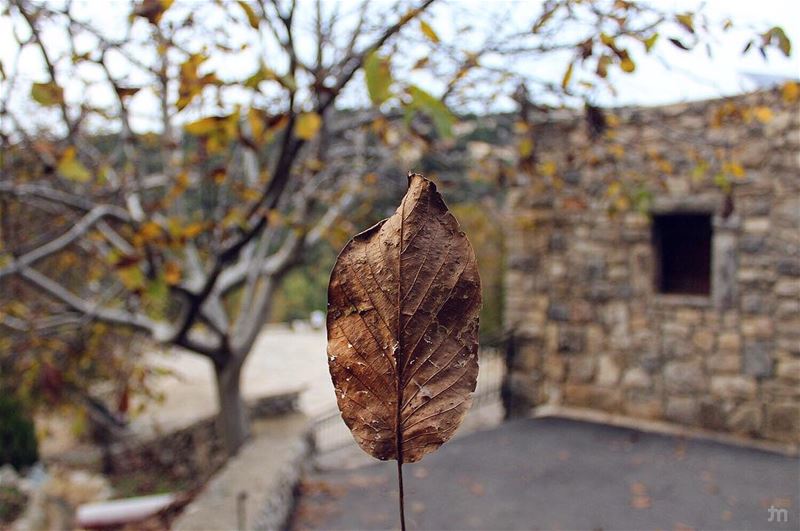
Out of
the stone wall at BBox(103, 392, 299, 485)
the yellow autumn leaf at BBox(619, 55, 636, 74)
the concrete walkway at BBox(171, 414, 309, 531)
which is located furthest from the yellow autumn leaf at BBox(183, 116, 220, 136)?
the stone wall at BBox(103, 392, 299, 485)

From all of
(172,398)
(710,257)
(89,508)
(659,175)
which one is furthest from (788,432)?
(172,398)

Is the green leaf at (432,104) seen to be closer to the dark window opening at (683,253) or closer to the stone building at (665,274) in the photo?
the stone building at (665,274)

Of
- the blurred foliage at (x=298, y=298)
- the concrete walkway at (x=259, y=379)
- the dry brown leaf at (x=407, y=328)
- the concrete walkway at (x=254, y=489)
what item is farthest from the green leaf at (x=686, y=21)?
the blurred foliage at (x=298, y=298)

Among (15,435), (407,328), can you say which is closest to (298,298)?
(15,435)

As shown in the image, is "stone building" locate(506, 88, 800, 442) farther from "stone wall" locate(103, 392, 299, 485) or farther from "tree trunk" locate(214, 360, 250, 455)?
"stone wall" locate(103, 392, 299, 485)

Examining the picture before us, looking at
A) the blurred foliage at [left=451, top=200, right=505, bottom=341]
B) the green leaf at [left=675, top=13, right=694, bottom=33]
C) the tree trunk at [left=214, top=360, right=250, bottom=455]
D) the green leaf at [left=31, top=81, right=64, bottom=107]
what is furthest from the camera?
the blurred foliage at [left=451, top=200, right=505, bottom=341]

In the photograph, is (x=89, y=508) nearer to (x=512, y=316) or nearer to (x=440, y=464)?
(x=440, y=464)

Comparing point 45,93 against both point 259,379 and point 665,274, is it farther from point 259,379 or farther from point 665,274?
point 259,379
